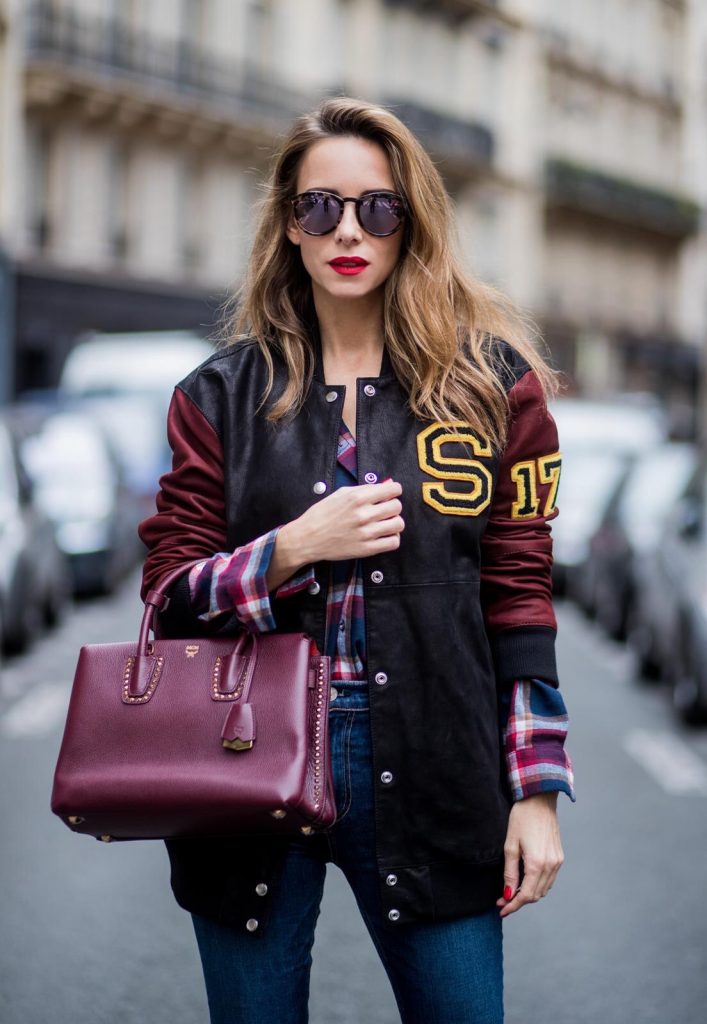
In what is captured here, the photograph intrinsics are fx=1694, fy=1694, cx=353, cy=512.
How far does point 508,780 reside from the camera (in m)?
2.48

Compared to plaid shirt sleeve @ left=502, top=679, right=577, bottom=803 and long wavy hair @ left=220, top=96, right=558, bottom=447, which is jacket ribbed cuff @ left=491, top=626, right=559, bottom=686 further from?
long wavy hair @ left=220, top=96, right=558, bottom=447

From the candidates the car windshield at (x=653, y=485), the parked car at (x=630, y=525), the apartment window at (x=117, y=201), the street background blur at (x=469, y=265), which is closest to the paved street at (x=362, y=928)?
the street background blur at (x=469, y=265)

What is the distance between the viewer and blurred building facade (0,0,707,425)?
3131 centimetres

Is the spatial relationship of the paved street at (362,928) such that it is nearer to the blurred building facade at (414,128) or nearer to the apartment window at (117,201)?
the blurred building facade at (414,128)

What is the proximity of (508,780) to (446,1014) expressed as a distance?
13.5 inches

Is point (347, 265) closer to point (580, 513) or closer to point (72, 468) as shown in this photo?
point (72, 468)

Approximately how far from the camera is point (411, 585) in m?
2.39

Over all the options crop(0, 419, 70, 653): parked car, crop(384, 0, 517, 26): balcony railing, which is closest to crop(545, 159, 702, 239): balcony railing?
crop(384, 0, 517, 26): balcony railing

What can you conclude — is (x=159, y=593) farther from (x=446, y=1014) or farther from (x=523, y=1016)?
(x=523, y=1016)

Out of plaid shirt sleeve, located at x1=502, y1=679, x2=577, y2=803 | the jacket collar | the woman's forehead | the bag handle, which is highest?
the woman's forehead

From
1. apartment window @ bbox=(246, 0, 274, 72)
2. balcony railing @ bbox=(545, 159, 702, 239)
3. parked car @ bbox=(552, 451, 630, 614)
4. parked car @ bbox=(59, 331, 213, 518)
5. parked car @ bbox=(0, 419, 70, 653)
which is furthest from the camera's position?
balcony railing @ bbox=(545, 159, 702, 239)

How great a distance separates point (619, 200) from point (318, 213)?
48.9 meters

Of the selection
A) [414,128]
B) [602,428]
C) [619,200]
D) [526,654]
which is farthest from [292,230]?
[619,200]

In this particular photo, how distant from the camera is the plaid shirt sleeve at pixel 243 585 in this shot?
233cm
